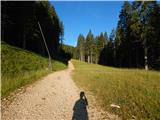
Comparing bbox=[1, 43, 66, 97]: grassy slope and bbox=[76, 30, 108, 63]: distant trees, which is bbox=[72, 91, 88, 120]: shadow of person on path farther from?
bbox=[76, 30, 108, 63]: distant trees

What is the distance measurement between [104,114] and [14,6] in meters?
36.8

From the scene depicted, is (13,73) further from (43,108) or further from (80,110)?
(80,110)

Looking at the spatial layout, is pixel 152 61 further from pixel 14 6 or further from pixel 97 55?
pixel 97 55

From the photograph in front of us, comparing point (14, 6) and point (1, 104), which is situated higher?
point (14, 6)

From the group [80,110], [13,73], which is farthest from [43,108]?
[13,73]

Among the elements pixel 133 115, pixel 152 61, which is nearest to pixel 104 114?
pixel 133 115

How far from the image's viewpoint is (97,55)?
4208 inches

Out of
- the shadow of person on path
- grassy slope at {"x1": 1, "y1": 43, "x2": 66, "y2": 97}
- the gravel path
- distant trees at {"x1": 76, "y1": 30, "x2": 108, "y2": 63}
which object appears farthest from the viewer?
distant trees at {"x1": 76, "y1": 30, "x2": 108, "y2": 63}

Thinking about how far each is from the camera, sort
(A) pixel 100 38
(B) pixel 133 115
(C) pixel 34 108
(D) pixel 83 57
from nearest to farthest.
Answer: (B) pixel 133 115 < (C) pixel 34 108 < (A) pixel 100 38 < (D) pixel 83 57

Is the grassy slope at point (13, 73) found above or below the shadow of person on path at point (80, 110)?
above

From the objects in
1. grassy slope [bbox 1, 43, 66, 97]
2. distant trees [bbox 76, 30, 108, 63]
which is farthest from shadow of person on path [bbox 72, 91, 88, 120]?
distant trees [bbox 76, 30, 108, 63]

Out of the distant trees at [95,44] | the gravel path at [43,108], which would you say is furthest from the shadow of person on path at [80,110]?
the distant trees at [95,44]

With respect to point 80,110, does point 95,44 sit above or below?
above

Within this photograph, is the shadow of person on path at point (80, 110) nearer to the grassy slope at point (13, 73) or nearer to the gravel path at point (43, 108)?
the gravel path at point (43, 108)
